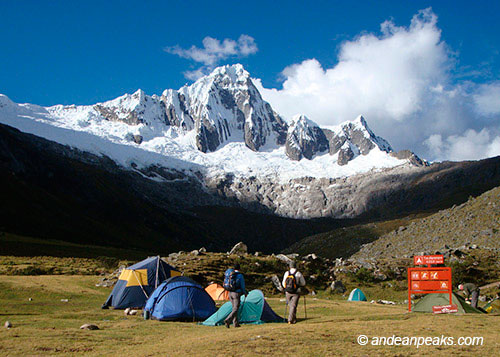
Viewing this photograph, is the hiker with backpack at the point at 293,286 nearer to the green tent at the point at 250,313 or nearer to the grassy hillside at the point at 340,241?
the green tent at the point at 250,313

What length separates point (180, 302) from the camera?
2614 cm

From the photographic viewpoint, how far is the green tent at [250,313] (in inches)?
917

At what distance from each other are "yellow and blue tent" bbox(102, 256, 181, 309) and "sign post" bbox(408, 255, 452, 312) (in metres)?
18.6

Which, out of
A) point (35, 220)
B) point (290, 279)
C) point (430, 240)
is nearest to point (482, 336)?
point (290, 279)

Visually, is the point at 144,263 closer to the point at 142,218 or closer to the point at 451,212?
the point at 451,212

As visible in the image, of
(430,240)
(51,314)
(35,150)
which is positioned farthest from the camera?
(35,150)

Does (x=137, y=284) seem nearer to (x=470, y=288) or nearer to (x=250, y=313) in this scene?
(x=250, y=313)

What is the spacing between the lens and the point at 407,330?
1803 centimetres

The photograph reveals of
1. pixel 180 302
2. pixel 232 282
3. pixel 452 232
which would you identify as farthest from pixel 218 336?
pixel 452 232

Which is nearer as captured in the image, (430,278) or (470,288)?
(430,278)

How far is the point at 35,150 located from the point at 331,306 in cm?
18875

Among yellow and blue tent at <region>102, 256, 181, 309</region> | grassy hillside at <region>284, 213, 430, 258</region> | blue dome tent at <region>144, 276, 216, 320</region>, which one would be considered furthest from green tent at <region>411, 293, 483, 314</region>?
grassy hillside at <region>284, 213, 430, 258</region>

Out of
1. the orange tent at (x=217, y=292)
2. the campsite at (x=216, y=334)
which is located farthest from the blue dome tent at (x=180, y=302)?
the orange tent at (x=217, y=292)

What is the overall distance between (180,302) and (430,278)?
1593 centimetres
